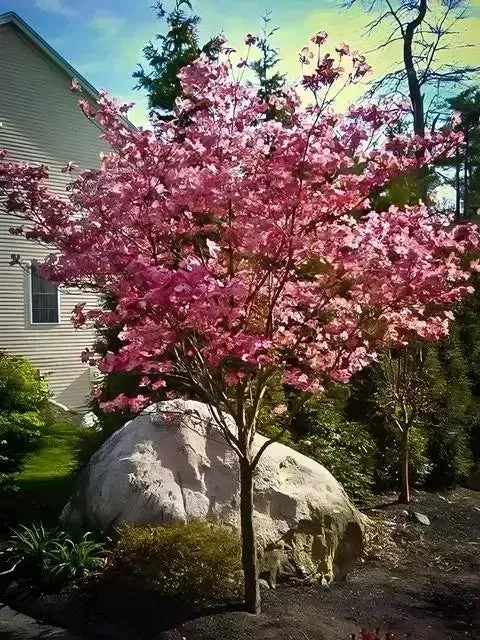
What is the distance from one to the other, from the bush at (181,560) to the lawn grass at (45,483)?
1424 millimetres

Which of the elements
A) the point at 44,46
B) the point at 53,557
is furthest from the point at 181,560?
the point at 44,46

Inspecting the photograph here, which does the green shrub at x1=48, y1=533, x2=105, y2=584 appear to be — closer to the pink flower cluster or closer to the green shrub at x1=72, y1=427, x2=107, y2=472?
the pink flower cluster

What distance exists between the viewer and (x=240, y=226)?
3.50m

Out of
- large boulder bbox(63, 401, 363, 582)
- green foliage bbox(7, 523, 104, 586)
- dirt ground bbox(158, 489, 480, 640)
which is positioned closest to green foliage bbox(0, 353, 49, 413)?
large boulder bbox(63, 401, 363, 582)

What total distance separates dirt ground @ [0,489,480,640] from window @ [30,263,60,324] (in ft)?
27.7

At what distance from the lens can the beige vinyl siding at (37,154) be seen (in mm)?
11836

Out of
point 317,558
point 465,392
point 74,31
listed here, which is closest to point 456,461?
point 465,392

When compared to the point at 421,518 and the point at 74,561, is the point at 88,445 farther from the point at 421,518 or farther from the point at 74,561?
the point at 421,518

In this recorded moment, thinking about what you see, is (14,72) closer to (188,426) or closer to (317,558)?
(188,426)

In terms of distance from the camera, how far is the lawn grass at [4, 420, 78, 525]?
18.7 ft

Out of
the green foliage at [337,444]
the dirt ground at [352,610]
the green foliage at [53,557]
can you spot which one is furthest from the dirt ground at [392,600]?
the green foliage at [53,557]

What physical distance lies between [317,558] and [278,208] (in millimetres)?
2415

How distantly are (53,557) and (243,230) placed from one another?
2368 mm

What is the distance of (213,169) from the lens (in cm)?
328
